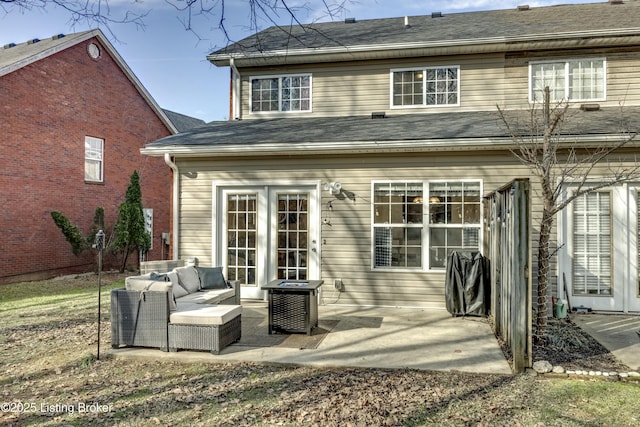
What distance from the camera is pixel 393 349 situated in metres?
5.19

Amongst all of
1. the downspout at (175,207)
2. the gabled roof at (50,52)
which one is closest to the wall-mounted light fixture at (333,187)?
the downspout at (175,207)

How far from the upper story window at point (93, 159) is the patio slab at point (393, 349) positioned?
9.97m

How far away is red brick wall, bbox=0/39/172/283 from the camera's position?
1110 centimetres

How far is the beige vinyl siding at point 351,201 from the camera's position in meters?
7.44

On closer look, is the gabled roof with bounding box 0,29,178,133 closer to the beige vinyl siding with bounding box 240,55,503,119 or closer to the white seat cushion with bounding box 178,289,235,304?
the beige vinyl siding with bounding box 240,55,503,119

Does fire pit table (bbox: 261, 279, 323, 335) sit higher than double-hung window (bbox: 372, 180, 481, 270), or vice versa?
double-hung window (bbox: 372, 180, 481, 270)

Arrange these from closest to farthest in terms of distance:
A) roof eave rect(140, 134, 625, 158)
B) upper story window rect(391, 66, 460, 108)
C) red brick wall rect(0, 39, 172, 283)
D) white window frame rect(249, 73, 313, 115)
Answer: roof eave rect(140, 134, 625, 158) < upper story window rect(391, 66, 460, 108) < white window frame rect(249, 73, 313, 115) < red brick wall rect(0, 39, 172, 283)

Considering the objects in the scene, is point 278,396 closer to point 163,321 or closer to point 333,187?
point 163,321

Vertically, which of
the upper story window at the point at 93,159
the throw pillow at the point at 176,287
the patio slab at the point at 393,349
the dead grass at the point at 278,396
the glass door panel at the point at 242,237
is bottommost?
the dead grass at the point at 278,396

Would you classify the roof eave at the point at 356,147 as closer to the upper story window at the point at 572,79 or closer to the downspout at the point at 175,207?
the downspout at the point at 175,207

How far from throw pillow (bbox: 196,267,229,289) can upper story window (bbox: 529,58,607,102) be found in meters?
6.64

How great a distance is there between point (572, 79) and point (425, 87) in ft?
9.02

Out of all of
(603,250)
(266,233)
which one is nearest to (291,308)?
(266,233)

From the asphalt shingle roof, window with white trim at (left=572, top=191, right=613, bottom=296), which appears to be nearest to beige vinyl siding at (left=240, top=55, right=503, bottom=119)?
the asphalt shingle roof
